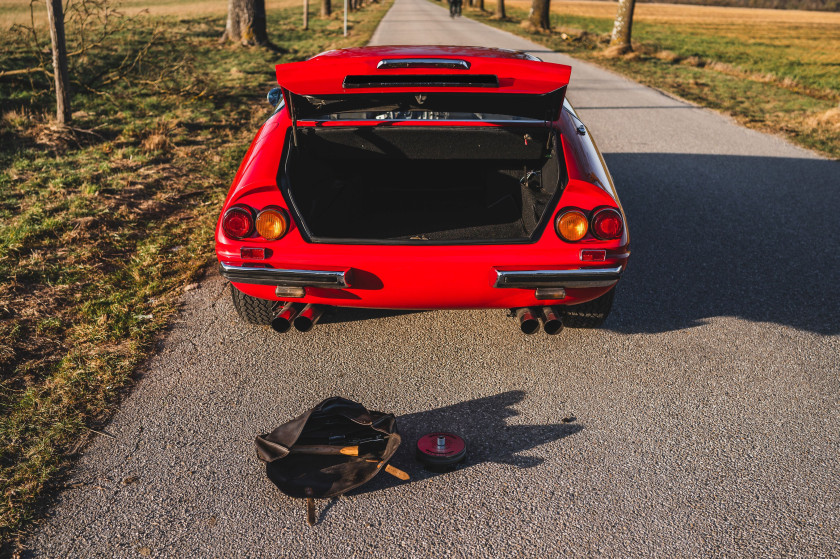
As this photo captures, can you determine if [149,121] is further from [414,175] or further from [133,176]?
[414,175]

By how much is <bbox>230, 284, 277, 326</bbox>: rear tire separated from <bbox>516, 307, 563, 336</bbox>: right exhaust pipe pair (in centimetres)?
139

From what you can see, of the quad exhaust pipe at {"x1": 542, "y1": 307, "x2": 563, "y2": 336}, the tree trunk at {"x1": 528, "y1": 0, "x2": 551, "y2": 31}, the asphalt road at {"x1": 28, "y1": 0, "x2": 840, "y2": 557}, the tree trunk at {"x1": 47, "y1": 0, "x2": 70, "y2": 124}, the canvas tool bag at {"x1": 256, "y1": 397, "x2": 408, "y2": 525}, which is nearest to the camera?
the asphalt road at {"x1": 28, "y1": 0, "x2": 840, "y2": 557}

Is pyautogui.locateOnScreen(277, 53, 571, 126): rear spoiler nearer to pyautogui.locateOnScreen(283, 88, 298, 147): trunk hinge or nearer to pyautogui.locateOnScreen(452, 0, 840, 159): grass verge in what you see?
pyautogui.locateOnScreen(283, 88, 298, 147): trunk hinge

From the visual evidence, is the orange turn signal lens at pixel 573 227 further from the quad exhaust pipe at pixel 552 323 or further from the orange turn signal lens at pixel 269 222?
the orange turn signal lens at pixel 269 222

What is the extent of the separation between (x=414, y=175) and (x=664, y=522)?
2791 millimetres

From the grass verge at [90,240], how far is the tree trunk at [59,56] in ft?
0.75

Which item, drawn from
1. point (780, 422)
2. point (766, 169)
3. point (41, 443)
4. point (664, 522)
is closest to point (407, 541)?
point (664, 522)

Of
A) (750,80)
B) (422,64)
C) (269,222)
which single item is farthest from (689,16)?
(269,222)

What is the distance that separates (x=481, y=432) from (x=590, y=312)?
1133mm

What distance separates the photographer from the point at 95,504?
2.41 meters

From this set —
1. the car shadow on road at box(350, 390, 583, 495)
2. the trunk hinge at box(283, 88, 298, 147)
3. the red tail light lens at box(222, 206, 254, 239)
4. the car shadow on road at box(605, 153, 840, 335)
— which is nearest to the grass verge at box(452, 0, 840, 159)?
the car shadow on road at box(605, 153, 840, 335)

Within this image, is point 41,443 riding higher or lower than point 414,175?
lower

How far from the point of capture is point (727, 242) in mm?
5102

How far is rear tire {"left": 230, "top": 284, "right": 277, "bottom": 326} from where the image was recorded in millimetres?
3529
